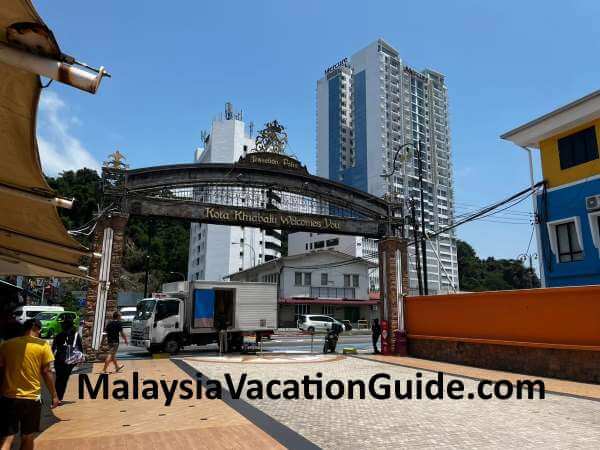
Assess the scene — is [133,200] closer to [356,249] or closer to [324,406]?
[324,406]

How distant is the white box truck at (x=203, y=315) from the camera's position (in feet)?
62.7

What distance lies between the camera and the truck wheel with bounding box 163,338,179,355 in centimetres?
1917

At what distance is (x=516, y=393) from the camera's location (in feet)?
33.4

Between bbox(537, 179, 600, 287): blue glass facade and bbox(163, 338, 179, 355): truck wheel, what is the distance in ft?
52.4

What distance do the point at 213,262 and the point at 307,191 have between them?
55.9m

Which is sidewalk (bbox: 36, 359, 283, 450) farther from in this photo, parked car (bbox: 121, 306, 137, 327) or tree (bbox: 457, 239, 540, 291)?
tree (bbox: 457, 239, 540, 291)

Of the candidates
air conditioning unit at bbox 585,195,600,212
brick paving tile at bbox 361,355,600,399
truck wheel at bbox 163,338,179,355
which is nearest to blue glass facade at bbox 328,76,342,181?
truck wheel at bbox 163,338,179,355

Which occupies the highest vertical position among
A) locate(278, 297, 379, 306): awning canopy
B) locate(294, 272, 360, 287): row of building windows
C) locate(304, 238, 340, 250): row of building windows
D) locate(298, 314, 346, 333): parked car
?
locate(304, 238, 340, 250): row of building windows

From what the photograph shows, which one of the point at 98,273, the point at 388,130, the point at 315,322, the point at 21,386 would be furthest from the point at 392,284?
the point at 388,130

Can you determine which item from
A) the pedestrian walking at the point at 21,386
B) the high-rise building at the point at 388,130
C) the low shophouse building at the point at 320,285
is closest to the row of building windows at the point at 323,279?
the low shophouse building at the point at 320,285

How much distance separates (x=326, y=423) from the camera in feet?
24.5

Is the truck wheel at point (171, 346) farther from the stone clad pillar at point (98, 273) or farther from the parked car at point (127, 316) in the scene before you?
the parked car at point (127, 316)

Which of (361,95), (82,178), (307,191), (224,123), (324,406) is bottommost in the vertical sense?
(324,406)

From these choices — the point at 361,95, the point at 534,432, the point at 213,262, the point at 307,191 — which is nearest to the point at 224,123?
the point at 213,262
